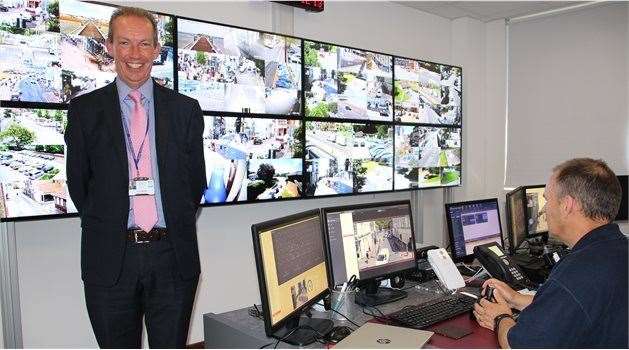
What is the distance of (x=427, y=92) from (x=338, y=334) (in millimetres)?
3035

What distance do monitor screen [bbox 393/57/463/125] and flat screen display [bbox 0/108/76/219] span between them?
8.23 ft

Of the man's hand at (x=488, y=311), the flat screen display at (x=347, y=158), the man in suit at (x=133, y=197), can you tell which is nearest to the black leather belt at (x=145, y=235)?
the man in suit at (x=133, y=197)

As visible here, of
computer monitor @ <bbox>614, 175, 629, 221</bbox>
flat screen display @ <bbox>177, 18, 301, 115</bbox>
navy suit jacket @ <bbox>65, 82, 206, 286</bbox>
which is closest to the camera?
navy suit jacket @ <bbox>65, 82, 206, 286</bbox>

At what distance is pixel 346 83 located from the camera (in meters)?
3.57

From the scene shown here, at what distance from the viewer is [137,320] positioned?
68.8 inches

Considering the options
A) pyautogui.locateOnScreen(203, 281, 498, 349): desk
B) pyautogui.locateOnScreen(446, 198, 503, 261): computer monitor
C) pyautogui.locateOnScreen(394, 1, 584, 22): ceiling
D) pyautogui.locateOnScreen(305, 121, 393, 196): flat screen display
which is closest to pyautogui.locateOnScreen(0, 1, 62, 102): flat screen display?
pyautogui.locateOnScreen(203, 281, 498, 349): desk

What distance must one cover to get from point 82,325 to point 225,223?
1024 mm

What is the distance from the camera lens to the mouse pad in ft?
5.31

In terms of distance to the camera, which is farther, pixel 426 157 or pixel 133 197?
pixel 426 157

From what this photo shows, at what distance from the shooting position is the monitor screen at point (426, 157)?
13.1 feet

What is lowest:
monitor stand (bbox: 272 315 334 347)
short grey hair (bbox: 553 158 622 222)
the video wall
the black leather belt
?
monitor stand (bbox: 272 315 334 347)

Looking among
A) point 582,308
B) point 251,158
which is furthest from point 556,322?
point 251,158

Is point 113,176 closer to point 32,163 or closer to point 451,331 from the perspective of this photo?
point 32,163

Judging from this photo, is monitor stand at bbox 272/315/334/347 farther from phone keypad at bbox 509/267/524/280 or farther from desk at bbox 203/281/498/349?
phone keypad at bbox 509/267/524/280
